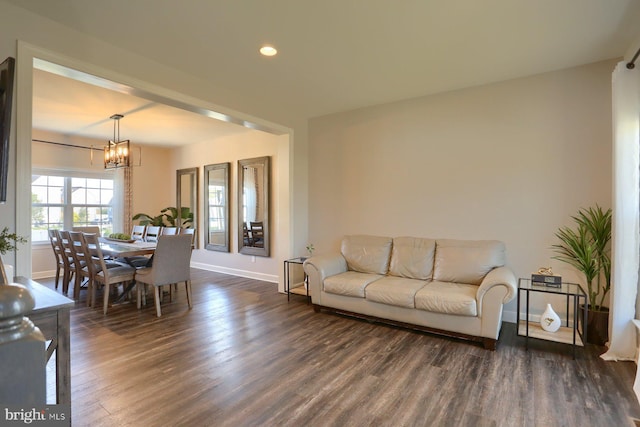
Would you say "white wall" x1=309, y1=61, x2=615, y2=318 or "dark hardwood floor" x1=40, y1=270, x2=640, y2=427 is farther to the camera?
"white wall" x1=309, y1=61, x2=615, y2=318

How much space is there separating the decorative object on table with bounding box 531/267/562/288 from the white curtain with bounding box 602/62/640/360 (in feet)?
1.25

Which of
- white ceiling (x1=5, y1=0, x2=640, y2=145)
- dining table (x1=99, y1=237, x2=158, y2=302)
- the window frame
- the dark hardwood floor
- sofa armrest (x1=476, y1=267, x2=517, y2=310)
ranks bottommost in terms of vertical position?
the dark hardwood floor

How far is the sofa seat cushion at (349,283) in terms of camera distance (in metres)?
3.58

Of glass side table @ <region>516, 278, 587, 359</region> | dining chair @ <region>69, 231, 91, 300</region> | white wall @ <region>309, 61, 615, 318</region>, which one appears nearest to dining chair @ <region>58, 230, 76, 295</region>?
dining chair @ <region>69, 231, 91, 300</region>

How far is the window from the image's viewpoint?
5.87 meters

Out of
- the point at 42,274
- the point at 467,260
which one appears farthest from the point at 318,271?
the point at 42,274

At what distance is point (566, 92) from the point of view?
10.8 feet

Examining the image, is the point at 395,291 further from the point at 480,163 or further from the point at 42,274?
the point at 42,274

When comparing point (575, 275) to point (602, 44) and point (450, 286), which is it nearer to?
point (450, 286)

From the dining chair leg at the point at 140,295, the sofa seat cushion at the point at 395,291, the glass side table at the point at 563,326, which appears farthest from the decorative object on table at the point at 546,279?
the dining chair leg at the point at 140,295

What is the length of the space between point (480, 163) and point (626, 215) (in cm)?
140

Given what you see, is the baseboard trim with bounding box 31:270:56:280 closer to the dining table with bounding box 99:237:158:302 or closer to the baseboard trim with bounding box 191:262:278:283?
the dining table with bounding box 99:237:158:302

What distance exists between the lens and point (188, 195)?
7.15 m

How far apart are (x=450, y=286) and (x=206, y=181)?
17.0 ft
